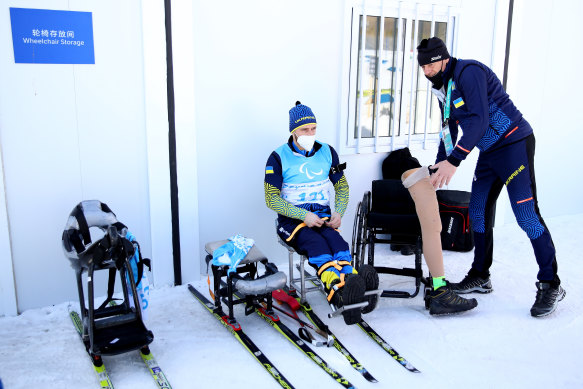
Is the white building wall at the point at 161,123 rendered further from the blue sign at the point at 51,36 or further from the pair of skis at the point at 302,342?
the pair of skis at the point at 302,342

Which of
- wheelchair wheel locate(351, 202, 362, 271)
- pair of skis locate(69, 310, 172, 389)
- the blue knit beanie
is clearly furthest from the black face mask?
pair of skis locate(69, 310, 172, 389)

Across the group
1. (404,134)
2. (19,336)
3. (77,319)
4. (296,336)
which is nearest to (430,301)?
(296,336)

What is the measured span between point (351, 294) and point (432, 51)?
148 centimetres

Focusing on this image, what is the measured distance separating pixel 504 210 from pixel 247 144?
2921mm

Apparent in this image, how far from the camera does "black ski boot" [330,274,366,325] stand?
8.82 feet

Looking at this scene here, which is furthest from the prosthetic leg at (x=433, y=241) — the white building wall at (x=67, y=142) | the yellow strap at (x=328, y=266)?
the white building wall at (x=67, y=142)

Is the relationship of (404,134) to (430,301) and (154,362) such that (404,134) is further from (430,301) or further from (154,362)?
(154,362)

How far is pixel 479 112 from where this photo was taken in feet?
9.81

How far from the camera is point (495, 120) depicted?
3168 millimetres

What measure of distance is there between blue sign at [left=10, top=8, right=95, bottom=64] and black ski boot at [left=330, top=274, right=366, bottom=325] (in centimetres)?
204

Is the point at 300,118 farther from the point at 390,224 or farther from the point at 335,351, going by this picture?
the point at 335,351

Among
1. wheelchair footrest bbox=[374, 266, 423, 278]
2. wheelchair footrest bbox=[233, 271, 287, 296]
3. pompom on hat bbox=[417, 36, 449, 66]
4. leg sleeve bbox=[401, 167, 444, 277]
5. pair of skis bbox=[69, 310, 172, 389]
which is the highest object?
pompom on hat bbox=[417, 36, 449, 66]

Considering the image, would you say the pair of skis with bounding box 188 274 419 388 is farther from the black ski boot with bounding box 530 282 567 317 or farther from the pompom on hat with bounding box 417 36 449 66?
the pompom on hat with bounding box 417 36 449 66

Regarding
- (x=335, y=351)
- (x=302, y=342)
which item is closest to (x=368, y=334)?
(x=335, y=351)
